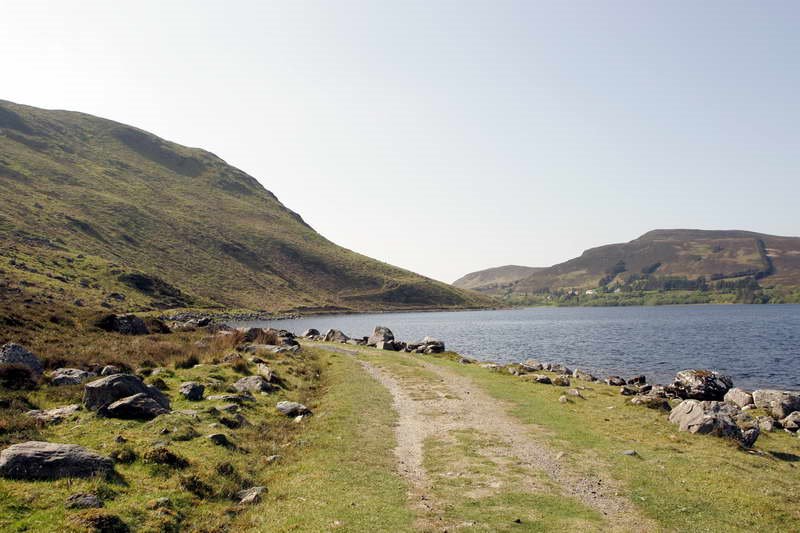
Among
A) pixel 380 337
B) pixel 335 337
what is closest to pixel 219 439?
pixel 380 337

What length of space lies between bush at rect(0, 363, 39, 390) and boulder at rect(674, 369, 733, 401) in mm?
43139

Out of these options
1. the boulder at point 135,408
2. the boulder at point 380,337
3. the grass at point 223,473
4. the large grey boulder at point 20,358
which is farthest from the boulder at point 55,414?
the boulder at point 380,337

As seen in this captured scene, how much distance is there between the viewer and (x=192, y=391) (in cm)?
2564

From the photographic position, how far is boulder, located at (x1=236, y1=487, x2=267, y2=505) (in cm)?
1526

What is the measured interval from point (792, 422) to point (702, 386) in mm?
9743

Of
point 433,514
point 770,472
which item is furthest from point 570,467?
point 770,472

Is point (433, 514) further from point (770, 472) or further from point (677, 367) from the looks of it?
point (677, 367)

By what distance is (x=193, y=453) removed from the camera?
17766 millimetres

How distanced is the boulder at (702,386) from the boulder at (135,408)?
125ft

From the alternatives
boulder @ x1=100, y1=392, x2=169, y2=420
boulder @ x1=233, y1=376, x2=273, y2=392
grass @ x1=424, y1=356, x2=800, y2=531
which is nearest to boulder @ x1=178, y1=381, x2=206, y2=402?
boulder @ x1=233, y1=376, x2=273, y2=392

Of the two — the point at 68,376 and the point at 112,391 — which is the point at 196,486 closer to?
the point at 112,391

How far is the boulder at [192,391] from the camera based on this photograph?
25391mm

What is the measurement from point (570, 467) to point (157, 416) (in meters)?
16.5

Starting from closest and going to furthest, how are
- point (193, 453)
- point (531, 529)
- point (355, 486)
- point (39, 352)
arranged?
point (531, 529)
point (355, 486)
point (193, 453)
point (39, 352)
